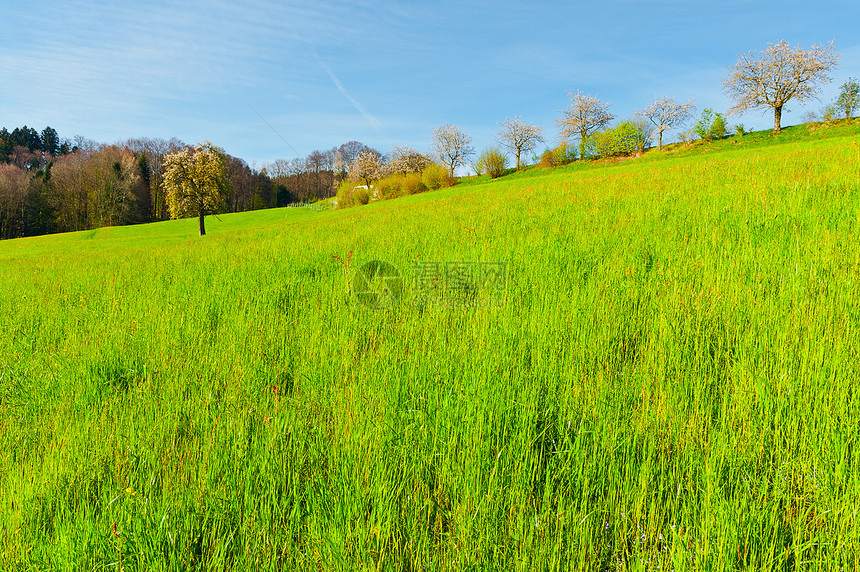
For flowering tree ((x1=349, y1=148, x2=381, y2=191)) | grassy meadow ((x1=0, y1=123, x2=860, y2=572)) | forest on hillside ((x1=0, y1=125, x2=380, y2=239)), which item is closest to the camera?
grassy meadow ((x1=0, y1=123, x2=860, y2=572))

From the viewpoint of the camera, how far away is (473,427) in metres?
1.91

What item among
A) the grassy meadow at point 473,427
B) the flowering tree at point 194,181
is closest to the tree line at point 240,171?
the flowering tree at point 194,181

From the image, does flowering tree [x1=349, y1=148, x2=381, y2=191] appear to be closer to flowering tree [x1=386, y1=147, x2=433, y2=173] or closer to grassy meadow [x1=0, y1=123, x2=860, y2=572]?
flowering tree [x1=386, y1=147, x2=433, y2=173]

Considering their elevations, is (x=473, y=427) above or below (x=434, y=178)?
below

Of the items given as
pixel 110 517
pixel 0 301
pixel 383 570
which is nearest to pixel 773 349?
pixel 383 570

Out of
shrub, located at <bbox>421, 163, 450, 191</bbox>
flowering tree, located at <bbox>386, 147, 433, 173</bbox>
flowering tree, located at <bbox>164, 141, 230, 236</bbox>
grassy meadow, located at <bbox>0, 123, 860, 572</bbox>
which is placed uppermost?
flowering tree, located at <bbox>386, 147, 433, 173</bbox>

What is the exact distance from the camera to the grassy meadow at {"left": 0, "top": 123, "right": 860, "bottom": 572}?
1472 millimetres

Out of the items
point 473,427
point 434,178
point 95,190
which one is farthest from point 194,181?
point 95,190

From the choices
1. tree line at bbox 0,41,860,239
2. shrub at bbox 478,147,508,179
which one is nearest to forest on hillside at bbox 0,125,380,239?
tree line at bbox 0,41,860,239

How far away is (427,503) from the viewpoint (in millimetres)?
1637

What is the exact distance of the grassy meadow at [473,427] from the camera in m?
1.47

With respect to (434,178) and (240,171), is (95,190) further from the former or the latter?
(434,178)

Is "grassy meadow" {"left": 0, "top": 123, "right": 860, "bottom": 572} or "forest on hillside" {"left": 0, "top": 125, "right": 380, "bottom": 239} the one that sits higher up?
"forest on hillside" {"left": 0, "top": 125, "right": 380, "bottom": 239}

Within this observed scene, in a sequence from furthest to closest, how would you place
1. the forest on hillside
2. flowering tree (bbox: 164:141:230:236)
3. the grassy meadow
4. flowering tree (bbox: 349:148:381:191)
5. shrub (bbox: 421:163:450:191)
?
1. flowering tree (bbox: 349:148:381:191)
2. the forest on hillside
3. shrub (bbox: 421:163:450:191)
4. flowering tree (bbox: 164:141:230:236)
5. the grassy meadow
